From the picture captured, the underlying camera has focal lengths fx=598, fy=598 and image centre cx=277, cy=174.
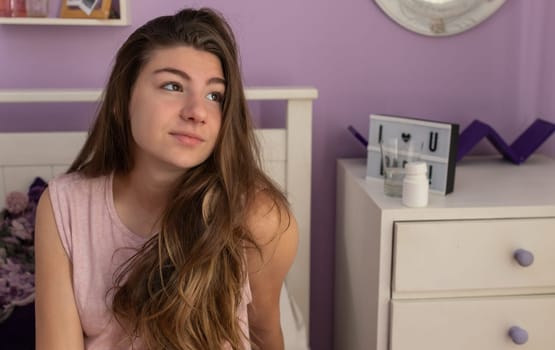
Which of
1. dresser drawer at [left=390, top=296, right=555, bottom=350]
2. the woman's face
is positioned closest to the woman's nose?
the woman's face

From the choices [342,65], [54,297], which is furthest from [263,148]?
[54,297]

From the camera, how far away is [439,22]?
164 cm

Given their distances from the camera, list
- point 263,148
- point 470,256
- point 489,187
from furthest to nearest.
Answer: point 263,148
point 489,187
point 470,256

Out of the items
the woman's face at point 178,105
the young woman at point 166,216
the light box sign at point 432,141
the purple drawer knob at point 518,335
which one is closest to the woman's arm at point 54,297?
the young woman at point 166,216

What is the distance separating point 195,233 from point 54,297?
28 centimetres

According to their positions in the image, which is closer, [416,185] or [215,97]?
[215,97]

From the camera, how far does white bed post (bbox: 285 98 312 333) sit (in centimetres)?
156

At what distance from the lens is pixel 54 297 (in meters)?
1.07

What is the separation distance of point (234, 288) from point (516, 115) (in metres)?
1.06

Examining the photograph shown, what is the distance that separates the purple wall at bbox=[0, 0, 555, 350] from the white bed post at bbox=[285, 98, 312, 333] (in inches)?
4.2

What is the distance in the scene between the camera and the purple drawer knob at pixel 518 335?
3.96 ft

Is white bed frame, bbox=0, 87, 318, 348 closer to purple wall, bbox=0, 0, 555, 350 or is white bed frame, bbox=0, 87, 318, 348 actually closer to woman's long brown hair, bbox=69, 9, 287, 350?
purple wall, bbox=0, 0, 555, 350

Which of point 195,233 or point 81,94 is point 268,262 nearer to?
point 195,233

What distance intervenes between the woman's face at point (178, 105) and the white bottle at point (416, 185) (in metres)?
0.40
